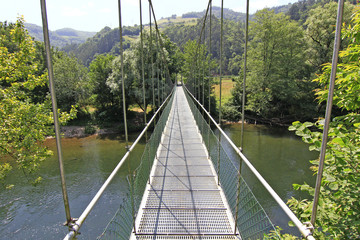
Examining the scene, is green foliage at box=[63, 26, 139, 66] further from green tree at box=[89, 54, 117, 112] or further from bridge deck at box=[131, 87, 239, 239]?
bridge deck at box=[131, 87, 239, 239]

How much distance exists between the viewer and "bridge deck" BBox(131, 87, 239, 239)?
74.3 inches

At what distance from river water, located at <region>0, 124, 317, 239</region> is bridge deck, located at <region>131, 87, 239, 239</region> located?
157 inches

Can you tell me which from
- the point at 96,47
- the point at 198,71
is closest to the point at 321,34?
the point at 198,71

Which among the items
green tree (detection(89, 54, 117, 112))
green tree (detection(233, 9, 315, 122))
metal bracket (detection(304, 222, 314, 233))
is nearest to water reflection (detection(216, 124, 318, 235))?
green tree (detection(233, 9, 315, 122))

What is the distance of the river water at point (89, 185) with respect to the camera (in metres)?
6.35

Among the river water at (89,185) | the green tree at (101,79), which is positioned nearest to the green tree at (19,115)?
the river water at (89,185)

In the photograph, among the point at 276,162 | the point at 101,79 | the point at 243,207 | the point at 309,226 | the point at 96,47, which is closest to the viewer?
the point at 309,226

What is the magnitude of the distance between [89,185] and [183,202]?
710 cm

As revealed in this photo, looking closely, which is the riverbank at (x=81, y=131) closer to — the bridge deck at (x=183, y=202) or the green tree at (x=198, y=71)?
the green tree at (x=198, y=71)

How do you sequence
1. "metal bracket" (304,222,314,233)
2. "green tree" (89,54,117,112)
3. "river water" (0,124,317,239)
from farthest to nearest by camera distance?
"green tree" (89,54,117,112), "river water" (0,124,317,239), "metal bracket" (304,222,314,233)

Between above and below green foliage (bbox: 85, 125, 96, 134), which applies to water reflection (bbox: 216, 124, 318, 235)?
below

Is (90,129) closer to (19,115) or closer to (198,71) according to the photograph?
(198,71)

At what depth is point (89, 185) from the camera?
8.43m

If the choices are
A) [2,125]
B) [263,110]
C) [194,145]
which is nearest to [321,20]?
[263,110]
